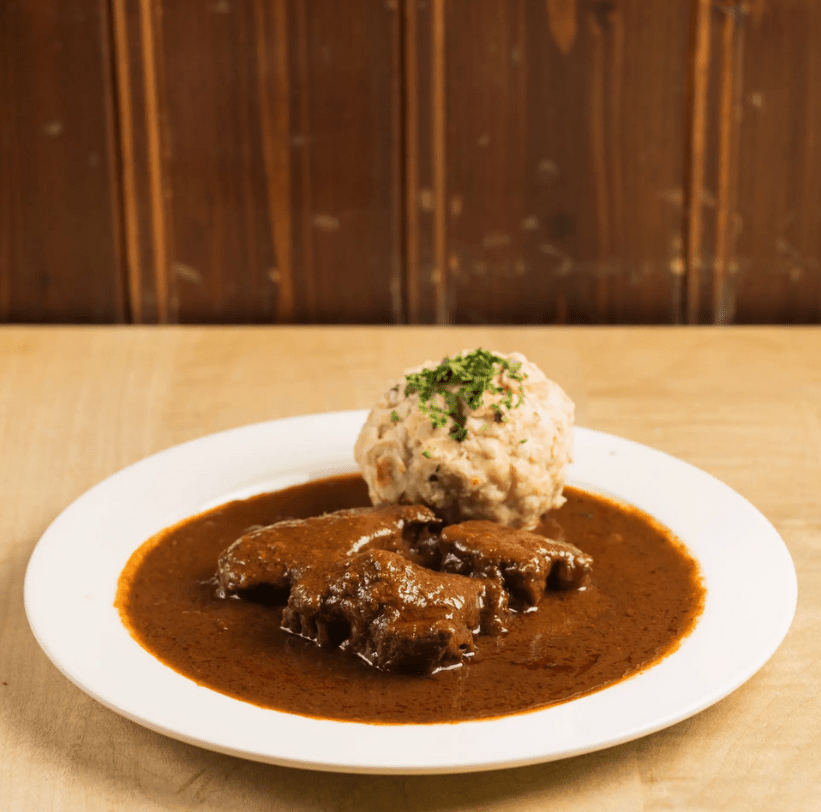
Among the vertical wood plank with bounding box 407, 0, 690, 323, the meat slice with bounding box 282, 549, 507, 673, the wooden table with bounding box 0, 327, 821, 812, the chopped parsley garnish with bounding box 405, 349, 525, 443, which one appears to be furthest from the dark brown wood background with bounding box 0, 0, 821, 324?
the meat slice with bounding box 282, 549, 507, 673

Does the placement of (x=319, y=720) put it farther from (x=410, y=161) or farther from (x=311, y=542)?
(x=410, y=161)

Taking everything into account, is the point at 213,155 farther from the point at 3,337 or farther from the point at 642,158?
the point at 642,158

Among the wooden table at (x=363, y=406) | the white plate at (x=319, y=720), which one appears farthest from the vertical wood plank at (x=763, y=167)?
the white plate at (x=319, y=720)

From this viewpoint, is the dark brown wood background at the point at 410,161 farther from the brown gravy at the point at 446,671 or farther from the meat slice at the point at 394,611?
the meat slice at the point at 394,611

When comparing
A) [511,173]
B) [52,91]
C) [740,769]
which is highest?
[52,91]

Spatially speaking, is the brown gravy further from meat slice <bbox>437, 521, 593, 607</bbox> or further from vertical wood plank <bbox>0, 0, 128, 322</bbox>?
Answer: vertical wood plank <bbox>0, 0, 128, 322</bbox>

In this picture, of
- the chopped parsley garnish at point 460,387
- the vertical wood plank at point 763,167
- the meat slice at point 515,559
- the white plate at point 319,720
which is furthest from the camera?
the vertical wood plank at point 763,167

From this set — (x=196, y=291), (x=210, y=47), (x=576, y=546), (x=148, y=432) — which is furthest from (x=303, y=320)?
(x=576, y=546)
